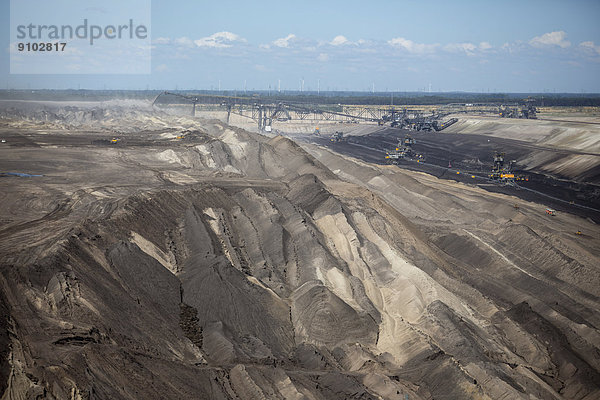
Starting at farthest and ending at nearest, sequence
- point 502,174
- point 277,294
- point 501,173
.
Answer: point 501,173 < point 502,174 < point 277,294

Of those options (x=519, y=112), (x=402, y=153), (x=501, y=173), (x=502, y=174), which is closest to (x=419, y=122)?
(x=519, y=112)

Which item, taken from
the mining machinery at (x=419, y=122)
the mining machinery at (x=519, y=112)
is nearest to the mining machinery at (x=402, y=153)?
the mining machinery at (x=419, y=122)

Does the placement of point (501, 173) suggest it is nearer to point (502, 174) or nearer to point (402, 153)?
point (502, 174)

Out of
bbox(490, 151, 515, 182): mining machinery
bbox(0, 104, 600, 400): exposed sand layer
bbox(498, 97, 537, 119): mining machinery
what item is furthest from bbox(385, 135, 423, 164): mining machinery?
bbox(498, 97, 537, 119): mining machinery

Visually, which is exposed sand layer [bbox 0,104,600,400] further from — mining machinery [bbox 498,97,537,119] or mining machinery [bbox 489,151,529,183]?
mining machinery [bbox 498,97,537,119]

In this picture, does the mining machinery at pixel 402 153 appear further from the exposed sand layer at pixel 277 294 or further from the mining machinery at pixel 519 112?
the mining machinery at pixel 519 112

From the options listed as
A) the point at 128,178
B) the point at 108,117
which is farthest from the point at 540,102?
the point at 128,178

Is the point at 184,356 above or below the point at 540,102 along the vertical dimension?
below

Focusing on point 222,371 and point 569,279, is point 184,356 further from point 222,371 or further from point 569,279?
point 569,279
